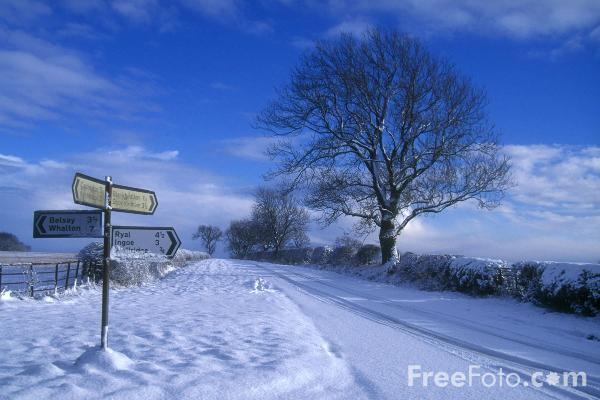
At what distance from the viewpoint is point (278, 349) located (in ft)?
21.5

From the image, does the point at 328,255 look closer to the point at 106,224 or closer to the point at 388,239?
the point at 388,239

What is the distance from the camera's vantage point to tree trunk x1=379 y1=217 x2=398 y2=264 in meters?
25.7

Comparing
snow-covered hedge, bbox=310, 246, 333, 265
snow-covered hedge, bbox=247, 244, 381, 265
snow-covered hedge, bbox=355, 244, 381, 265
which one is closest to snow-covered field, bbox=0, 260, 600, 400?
snow-covered hedge, bbox=355, 244, 381, 265

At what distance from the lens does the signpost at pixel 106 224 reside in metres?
5.29

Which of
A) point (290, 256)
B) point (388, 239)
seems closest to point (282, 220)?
point (290, 256)

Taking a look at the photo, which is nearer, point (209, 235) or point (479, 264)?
point (479, 264)

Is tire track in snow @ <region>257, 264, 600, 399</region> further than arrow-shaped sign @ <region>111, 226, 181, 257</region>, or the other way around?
arrow-shaped sign @ <region>111, 226, 181, 257</region>

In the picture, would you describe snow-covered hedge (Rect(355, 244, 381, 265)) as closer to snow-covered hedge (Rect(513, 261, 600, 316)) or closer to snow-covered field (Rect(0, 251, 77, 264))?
snow-covered hedge (Rect(513, 261, 600, 316))

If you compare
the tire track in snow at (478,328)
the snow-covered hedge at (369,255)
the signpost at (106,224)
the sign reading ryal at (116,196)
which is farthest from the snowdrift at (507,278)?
the sign reading ryal at (116,196)

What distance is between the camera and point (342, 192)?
2616 cm

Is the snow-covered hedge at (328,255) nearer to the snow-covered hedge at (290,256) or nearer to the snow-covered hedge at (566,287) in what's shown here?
the snow-covered hedge at (290,256)

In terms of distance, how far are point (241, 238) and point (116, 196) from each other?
96729mm

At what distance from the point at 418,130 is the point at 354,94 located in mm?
3925

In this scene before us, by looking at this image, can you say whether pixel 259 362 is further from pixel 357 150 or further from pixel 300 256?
pixel 300 256
